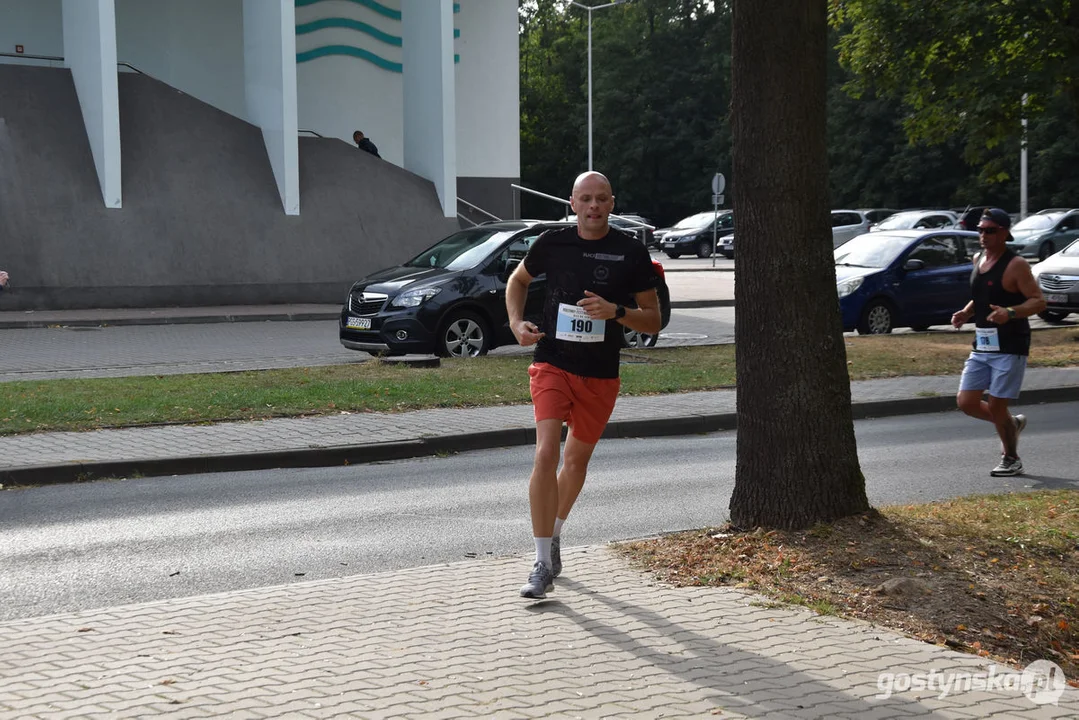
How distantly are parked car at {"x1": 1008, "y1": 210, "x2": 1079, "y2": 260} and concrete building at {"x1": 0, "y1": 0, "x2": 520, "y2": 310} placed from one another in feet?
69.8

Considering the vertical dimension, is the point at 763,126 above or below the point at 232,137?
below

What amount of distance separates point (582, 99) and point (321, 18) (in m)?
54.2

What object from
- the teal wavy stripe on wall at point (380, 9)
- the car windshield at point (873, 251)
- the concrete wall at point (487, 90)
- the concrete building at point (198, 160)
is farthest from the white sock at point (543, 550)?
the concrete wall at point (487, 90)

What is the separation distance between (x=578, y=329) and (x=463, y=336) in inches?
439

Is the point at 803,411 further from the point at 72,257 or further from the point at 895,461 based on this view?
the point at 72,257

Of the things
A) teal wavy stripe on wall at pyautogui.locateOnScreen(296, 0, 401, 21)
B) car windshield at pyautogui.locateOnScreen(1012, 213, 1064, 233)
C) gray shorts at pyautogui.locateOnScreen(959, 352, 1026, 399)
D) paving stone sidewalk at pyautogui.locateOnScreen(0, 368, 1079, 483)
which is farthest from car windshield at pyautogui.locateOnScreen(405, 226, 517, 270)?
car windshield at pyautogui.locateOnScreen(1012, 213, 1064, 233)

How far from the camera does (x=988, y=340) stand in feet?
32.6

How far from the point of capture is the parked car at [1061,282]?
2369 cm

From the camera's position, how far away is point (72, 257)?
24.5 m

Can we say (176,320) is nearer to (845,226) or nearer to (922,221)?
(922,221)

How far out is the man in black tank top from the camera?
973 cm

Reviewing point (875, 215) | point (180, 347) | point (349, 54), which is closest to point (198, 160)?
point (349, 54)

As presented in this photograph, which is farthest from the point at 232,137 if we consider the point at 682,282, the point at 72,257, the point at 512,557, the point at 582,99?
the point at 582,99

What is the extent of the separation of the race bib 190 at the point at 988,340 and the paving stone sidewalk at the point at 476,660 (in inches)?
195
